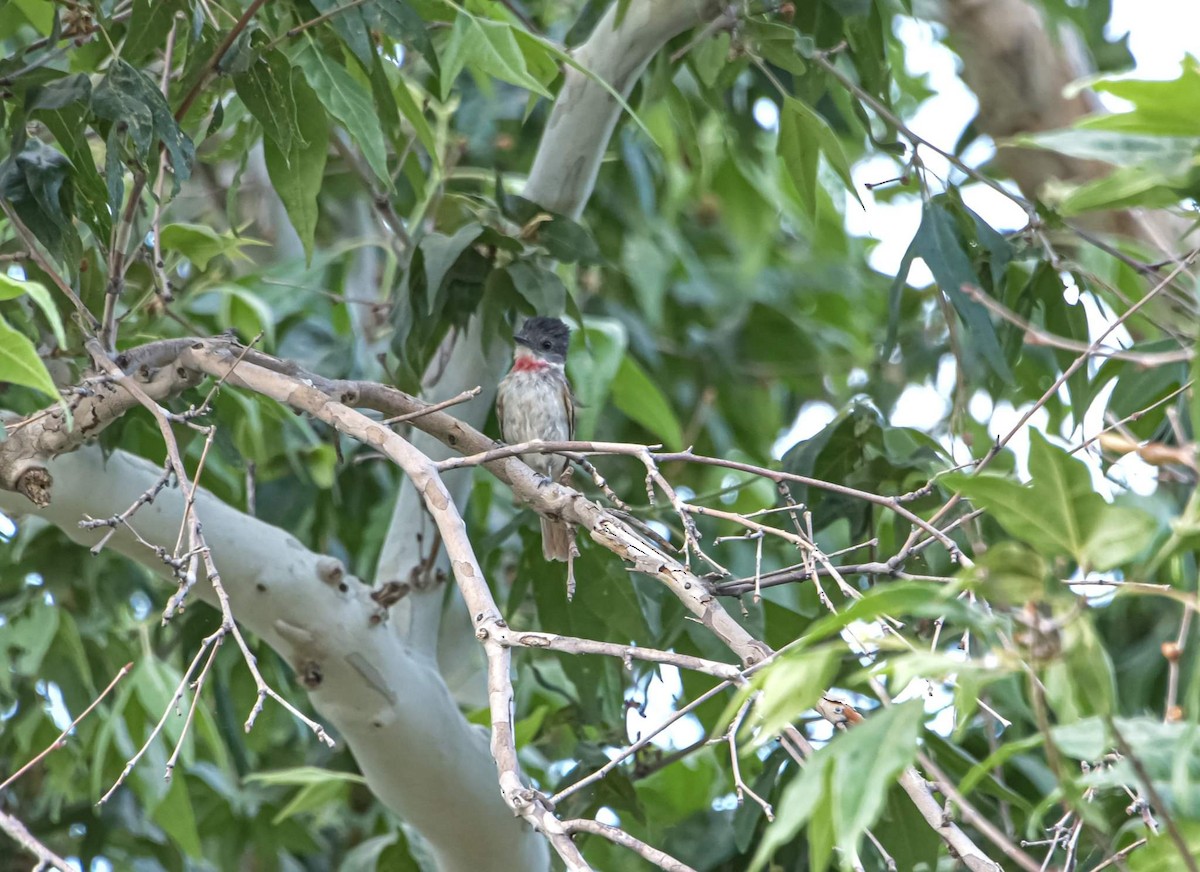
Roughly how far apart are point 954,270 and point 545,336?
2151mm

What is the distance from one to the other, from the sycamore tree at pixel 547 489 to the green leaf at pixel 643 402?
17 mm

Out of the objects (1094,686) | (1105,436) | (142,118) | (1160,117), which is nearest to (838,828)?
(1094,686)

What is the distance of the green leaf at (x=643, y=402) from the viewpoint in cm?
507

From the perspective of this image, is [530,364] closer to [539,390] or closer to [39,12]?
[539,390]

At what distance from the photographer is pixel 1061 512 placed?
54.7 inches

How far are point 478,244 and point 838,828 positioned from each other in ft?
8.23

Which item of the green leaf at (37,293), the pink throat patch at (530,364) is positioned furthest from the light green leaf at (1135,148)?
the pink throat patch at (530,364)

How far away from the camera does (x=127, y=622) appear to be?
16.8 ft

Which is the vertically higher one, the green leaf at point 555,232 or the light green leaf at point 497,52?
the light green leaf at point 497,52

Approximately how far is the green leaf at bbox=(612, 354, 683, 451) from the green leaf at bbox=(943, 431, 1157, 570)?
3.63 meters

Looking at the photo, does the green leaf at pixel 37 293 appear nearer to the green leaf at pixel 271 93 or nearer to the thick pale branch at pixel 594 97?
the green leaf at pixel 271 93

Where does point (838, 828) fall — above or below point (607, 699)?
above

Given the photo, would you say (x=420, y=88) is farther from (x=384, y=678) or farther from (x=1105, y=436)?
(x=1105, y=436)

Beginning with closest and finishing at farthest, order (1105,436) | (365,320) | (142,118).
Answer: (1105,436) → (142,118) → (365,320)
